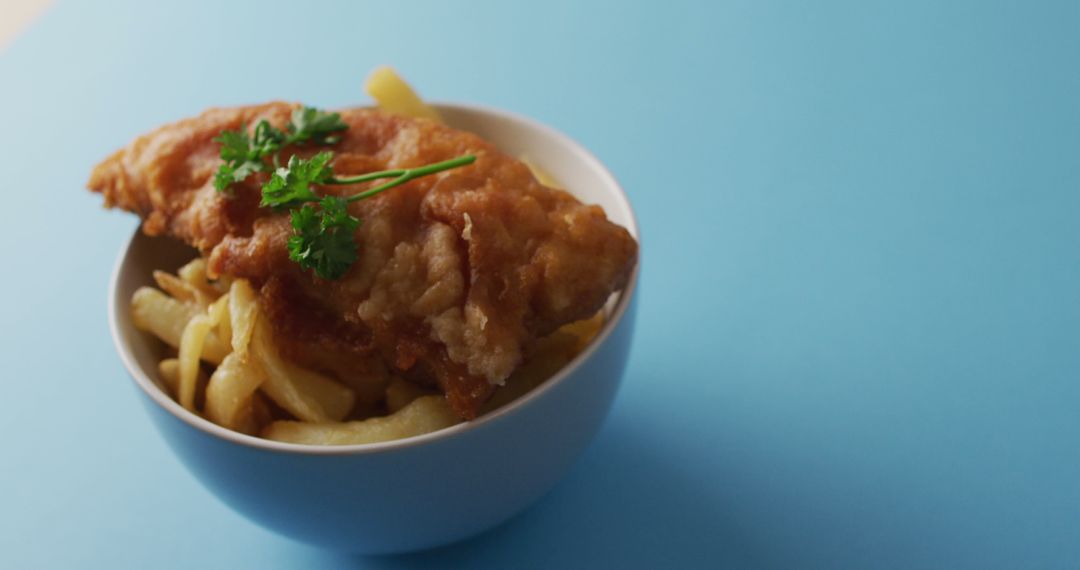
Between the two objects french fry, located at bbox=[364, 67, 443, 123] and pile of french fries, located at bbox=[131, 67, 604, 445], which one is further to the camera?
french fry, located at bbox=[364, 67, 443, 123]

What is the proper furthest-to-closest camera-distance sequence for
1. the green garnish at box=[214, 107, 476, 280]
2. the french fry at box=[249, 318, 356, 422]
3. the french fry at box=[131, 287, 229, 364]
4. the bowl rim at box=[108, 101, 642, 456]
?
the french fry at box=[131, 287, 229, 364], the french fry at box=[249, 318, 356, 422], the green garnish at box=[214, 107, 476, 280], the bowl rim at box=[108, 101, 642, 456]

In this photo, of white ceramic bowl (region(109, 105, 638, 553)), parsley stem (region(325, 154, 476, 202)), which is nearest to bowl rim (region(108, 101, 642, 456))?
white ceramic bowl (region(109, 105, 638, 553))

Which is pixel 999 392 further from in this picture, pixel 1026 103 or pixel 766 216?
pixel 1026 103

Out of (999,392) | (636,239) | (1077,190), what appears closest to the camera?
(636,239)

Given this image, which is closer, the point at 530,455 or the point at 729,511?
the point at 530,455

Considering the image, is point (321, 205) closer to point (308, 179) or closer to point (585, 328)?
point (308, 179)

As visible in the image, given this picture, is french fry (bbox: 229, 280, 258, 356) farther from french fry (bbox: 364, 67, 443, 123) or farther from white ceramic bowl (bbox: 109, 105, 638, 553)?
french fry (bbox: 364, 67, 443, 123)

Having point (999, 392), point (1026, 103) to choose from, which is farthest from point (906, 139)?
point (999, 392)
